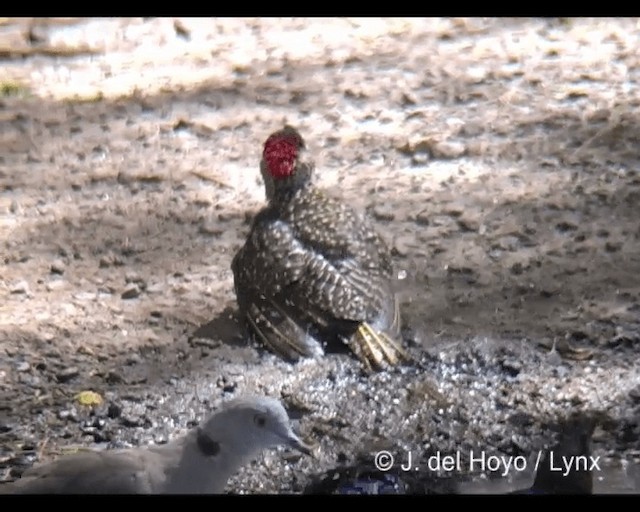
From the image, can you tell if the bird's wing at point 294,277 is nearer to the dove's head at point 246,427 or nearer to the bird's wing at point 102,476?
the dove's head at point 246,427

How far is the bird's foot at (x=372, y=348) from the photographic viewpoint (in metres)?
2.06

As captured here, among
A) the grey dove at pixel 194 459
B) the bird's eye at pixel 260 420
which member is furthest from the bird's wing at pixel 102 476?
the bird's eye at pixel 260 420

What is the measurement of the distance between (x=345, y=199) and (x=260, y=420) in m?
0.37

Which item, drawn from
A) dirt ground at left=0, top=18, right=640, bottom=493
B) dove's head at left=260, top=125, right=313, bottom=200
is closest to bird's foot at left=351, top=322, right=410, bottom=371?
dirt ground at left=0, top=18, right=640, bottom=493

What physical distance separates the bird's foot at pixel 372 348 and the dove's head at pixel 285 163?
9.0 inches

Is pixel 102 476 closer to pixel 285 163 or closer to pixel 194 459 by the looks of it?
pixel 194 459

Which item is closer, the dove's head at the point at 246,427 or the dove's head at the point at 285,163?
the dove's head at the point at 246,427

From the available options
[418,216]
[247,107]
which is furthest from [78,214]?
[418,216]

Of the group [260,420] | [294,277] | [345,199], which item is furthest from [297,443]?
[345,199]

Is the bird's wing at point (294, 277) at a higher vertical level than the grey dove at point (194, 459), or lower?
higher

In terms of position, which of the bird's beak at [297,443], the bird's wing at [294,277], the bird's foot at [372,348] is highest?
the bird's wing at [294,277]

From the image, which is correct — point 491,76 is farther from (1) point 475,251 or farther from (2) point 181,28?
(2) point 181,28

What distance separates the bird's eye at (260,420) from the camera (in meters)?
1.99

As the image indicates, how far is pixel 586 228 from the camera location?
2234mm
